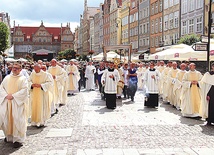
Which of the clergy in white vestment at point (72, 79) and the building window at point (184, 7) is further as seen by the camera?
the building window at point (184, 7)

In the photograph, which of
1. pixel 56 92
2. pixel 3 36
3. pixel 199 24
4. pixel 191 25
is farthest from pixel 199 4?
pixel 56 92

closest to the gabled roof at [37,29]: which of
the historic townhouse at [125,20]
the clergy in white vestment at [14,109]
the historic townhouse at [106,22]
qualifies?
the historic townhouse at [106,22]

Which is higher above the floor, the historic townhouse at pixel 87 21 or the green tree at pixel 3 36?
the historic townhouse at pixel 87 21

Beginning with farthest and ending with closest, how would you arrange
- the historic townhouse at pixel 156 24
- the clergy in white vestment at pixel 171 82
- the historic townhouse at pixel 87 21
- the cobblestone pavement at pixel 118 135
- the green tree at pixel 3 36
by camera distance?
the historic townhouse at pixel 87 21 → the historic townhouse at pixel 156 24 → the green tree at pixel 3 36 → the clergy in white vestment at pixel 171 82 → the cobblestone pavement at pixel 118 135

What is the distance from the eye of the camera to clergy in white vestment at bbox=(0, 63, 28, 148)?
8586mm

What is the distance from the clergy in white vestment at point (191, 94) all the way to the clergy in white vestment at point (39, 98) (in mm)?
4782

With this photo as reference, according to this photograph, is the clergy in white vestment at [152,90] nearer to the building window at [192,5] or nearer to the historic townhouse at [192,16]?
the historic townhouse at [192,16]

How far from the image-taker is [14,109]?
862 cm

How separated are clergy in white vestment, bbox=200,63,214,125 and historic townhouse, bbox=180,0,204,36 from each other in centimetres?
2824

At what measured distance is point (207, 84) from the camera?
37.4 ft

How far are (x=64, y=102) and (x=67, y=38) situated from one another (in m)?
125

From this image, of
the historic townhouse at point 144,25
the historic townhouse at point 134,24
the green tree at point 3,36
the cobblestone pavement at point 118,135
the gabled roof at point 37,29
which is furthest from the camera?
the gabled roof at point 37,29

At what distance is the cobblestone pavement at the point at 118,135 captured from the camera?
8.16m

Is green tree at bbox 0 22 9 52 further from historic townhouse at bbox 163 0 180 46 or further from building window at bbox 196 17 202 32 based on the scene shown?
building window at bbox 196 17 202 32
